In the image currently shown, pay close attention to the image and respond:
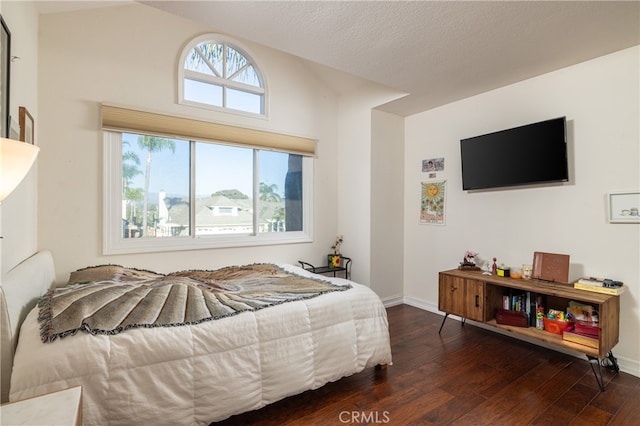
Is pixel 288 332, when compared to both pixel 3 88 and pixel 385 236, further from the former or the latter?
pixel 385 236

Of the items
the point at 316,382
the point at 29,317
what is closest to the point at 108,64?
the point at 29,317

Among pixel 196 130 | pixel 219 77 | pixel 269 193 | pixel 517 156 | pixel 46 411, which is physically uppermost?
pixel 219 77

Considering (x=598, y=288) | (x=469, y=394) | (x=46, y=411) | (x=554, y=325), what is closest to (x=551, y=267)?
(x=598, y=288)

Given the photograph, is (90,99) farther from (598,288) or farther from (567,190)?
(598,288)

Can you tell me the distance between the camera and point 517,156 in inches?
113

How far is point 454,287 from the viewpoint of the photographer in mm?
3012

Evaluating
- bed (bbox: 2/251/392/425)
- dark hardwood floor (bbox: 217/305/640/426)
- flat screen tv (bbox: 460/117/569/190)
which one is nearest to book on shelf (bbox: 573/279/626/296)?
dark hardwood floor (bbox: 217/305/640/426)

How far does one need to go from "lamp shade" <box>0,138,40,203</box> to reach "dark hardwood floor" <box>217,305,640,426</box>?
1.58 m

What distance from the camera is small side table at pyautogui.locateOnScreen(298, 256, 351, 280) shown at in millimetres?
3889

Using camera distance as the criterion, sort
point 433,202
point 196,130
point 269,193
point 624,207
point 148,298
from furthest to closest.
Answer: point 269,193 → point 433,202 → point 196,130 → point 624,207 → point 148,298

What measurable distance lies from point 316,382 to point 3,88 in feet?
7.63

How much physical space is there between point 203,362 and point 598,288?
275 cm

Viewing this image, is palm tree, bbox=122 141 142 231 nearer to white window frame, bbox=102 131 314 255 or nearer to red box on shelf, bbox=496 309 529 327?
white window frame, bbox=102 131 314 255

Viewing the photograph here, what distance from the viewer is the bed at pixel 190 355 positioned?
1.35m
